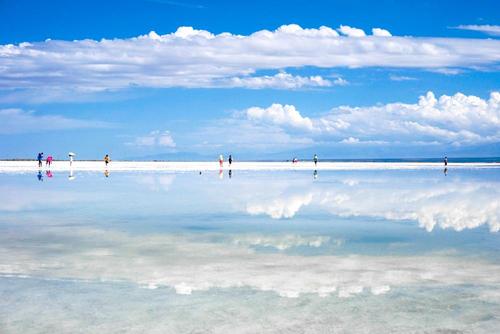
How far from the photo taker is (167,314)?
8469mm

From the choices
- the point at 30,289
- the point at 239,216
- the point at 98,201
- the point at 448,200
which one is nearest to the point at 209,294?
the point at 30,289

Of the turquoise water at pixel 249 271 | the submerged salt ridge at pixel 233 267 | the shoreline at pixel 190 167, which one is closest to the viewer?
the turquoise water at pixel 249 271

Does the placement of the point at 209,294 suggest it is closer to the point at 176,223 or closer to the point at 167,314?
the point at 167,314

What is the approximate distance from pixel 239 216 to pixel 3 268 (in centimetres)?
1050

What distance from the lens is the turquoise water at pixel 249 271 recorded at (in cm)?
823

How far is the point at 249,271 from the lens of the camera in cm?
1141

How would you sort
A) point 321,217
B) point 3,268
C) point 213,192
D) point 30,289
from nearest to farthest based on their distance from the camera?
point 30,289, point 3,268, point 321,217, point 213,192

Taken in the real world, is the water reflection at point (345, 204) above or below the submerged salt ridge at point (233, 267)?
above

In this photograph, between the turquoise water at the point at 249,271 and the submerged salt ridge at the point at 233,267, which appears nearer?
the turquoise water at the point at 249,271

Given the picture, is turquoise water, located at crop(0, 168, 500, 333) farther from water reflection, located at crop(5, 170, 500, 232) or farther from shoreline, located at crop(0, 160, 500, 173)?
shoreline, located at crop(0, 160, 500, 173)

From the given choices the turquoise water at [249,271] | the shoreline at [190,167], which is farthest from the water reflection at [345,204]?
the shoreline at [190,167]

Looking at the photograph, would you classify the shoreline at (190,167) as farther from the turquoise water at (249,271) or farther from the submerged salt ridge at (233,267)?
the submerged salt ridge at (233,267)

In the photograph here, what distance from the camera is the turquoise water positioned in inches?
324

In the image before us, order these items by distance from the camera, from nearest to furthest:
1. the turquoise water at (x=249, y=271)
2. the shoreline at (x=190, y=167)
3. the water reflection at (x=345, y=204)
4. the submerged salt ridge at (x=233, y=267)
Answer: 1. the turquoise water at (x=249, y=271)
2. the submerged salt ridge at (x=233, y=267)
3. the water reflection at (x=345, y=204)
4. the shoreline at (x=190, y=167)
